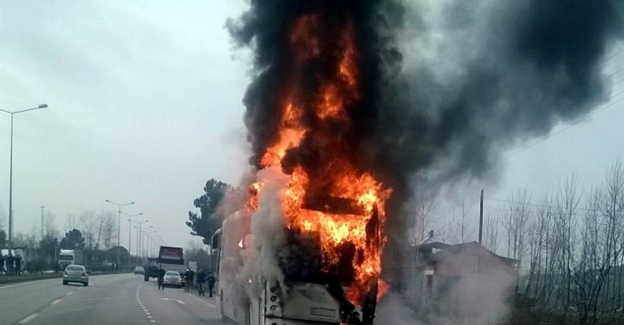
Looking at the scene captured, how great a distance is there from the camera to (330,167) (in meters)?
17.0

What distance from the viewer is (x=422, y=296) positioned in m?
27.5

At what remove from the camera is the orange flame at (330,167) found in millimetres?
15930

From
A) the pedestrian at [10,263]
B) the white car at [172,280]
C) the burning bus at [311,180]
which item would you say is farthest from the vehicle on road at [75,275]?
the burning bus at [311,180]

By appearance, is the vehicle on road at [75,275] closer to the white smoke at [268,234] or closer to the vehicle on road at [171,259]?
the vehicle on road at [171,259]

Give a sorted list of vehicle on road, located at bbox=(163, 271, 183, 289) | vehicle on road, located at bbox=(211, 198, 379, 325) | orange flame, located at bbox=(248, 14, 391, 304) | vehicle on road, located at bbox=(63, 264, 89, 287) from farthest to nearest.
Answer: vehicle on road, located at bbox=(163, 271, 183, 289)
vehicle on road, located at bbox=(63, 264, 89, 287)
orange flame, located at bbox=(248, 14, 391, 304)
vehicle on road, located at bbox=(211, 198, 379, 325)

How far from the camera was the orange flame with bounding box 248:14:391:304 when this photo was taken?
1593cm

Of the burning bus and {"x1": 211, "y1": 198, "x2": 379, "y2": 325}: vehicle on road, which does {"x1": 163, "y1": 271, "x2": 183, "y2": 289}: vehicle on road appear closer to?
the burning bus

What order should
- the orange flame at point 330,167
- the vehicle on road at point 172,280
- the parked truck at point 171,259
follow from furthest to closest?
the parked truck at point 171,259, the vehicle on road at point 172,280, the orange flame at point 330,167

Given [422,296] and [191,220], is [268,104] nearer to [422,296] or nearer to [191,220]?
[422,296]

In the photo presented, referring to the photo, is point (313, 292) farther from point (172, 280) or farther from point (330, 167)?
point (172, 280)

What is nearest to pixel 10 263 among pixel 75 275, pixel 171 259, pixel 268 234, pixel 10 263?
pixel 10 263

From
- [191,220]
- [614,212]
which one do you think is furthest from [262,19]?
[191,220]

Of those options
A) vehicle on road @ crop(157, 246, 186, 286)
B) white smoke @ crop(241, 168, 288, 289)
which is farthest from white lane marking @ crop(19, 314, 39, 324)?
vehicle on road @ crop(157, 246, 186, 286)

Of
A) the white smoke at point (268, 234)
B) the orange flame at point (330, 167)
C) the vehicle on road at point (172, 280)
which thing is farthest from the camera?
the vehicle on road at point (172, 280)
